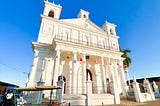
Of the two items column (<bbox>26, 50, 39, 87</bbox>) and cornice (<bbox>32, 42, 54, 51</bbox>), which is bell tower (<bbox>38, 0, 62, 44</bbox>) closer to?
cornice (<bbox>32, 42, 54, 51</bbox>)

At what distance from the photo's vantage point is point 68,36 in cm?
1947

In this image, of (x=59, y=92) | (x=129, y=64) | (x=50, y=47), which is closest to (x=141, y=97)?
(x=59, y=92)

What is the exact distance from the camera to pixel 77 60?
18.5m

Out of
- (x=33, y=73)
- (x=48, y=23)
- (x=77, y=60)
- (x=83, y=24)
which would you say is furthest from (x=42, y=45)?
(x=83, y=24)

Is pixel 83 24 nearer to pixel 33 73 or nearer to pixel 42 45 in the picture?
pixel 42 45

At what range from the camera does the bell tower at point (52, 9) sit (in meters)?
20.0

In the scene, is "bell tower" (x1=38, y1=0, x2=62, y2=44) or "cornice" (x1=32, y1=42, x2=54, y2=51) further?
"bell tower" (x1=38, y1=0, x2=62, y2=44)

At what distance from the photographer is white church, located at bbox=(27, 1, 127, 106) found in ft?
43.3

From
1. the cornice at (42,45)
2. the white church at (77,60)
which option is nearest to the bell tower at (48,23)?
the white church at (77,60)

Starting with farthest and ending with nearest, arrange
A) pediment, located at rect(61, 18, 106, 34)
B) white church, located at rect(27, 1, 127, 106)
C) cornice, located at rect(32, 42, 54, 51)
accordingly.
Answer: pediment, located at rect(61, 18, 106, 34)
cornice, located at rect(32, 42, 54, 51)
white church, located at rect(27, 1, 127, 106)

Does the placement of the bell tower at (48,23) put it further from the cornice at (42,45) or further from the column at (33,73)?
the column at (33,73)

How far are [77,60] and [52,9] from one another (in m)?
11.2

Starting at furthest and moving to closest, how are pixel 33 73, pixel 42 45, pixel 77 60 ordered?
1. pixel 77 60
2. pixel 42 45
3. pixel 33 73

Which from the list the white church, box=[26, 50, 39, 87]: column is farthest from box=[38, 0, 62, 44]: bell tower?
box=[26, 50, 39, 87]: column
